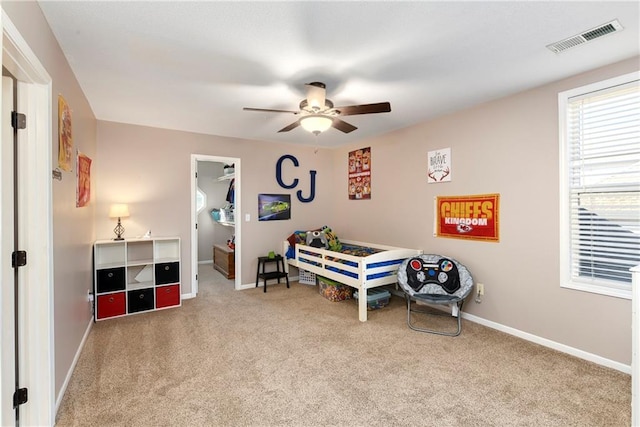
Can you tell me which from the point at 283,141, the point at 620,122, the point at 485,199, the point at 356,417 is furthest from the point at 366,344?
the point at 283,141

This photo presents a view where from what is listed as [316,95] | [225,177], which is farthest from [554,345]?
[225,177]

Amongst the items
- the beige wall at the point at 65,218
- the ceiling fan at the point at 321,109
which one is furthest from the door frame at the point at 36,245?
the ceiling fan at the point at 321,109

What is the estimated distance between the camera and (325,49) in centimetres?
216

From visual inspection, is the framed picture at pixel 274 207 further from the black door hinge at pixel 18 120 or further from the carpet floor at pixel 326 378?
the black door hinge at pixel 18 120

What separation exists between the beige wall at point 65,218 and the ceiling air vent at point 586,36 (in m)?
3.17

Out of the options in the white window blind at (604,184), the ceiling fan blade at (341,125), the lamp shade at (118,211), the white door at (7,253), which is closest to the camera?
the white door at (7,253)

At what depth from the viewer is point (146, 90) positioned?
9.47 ft

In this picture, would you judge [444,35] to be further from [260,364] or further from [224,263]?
[224,263]

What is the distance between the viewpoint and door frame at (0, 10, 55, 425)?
5.60 feet

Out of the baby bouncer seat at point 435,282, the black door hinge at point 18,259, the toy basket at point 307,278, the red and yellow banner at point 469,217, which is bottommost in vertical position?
the toy basket at point 307,278

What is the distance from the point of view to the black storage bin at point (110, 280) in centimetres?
349

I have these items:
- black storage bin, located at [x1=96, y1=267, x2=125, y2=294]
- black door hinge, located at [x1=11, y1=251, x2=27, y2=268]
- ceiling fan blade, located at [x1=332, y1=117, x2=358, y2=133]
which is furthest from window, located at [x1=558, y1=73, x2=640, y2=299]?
black storage bin, located at [x1=96, y1=267, x2=125, y2=294]

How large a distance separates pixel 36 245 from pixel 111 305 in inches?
86.2

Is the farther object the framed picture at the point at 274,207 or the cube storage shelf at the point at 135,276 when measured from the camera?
the framed picture at the point at 274,207
